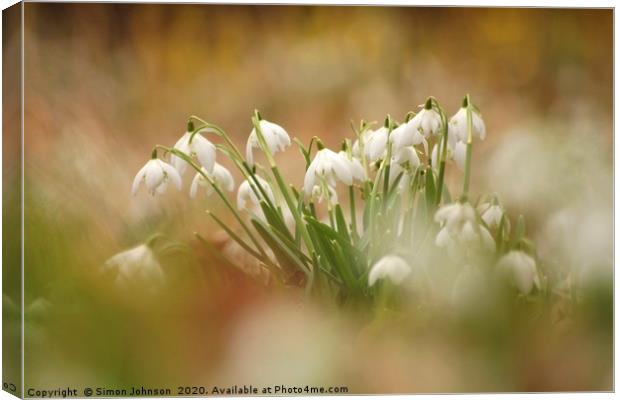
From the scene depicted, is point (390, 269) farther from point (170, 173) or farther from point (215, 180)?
point (170, 173)

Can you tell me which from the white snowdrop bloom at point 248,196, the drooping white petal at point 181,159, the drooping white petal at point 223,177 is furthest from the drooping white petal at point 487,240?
the drooping white petal at point 181,159

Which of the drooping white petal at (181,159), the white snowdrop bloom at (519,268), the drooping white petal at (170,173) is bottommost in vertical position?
the white snowdrop bloom at (519,268)

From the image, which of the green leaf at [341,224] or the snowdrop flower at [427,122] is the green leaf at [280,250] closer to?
the green leaf at [341,224]

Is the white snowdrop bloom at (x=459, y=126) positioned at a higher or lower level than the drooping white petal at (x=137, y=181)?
higher

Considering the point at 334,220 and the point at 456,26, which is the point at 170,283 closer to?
the point at 334,220

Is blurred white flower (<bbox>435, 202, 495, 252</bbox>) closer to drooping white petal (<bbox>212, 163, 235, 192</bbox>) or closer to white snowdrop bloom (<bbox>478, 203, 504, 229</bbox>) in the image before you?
white snowdrop bloom (<bbox>478, 203, 504, 229</bbox>)

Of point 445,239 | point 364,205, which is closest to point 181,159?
point 364,205

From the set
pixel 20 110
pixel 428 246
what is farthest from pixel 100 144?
pixel 428 246
